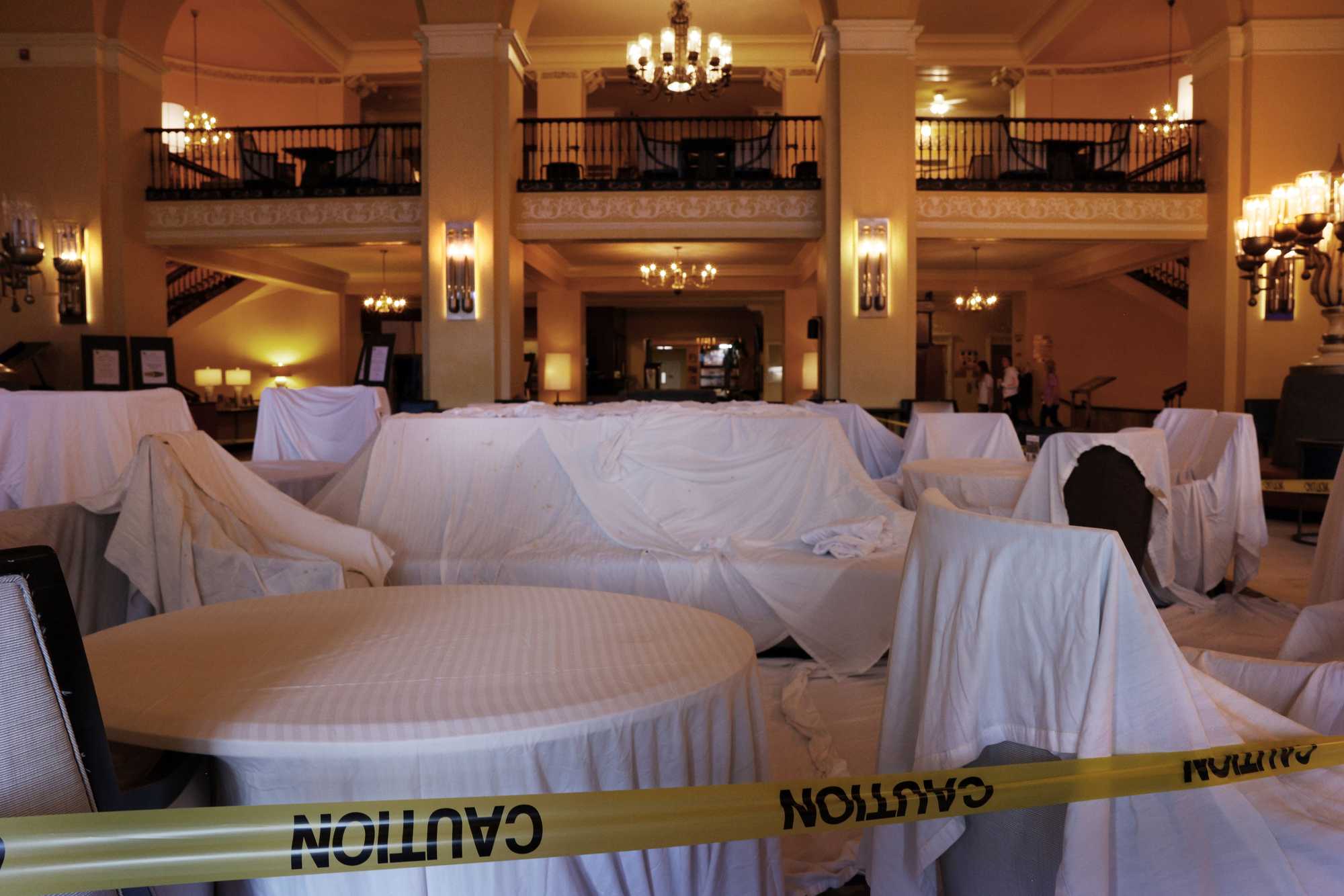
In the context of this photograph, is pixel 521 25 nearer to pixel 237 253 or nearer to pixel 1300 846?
pixel 237 253

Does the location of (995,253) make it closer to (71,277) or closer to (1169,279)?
(1169,279)

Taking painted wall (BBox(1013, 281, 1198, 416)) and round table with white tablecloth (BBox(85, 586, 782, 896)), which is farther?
painted wall (BBox(1013, 281, 1198, 416))

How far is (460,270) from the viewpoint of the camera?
1091 centimetres

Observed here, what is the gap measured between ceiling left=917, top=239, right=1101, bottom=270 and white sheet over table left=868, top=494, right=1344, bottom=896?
36.5 ft

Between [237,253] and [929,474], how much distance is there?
12.1 meters

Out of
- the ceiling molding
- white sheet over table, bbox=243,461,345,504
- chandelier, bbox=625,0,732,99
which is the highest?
the ceiling molding

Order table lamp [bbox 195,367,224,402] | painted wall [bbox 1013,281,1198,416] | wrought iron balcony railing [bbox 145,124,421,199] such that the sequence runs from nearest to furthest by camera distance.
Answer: wrought iron balcony railing [bbox 145,124,421,199]
table lamp [bbox 195,367,224,402]
painted wall [bbox 1013,281,1198,416]

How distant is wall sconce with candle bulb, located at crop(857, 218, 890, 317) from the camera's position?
1085 cm

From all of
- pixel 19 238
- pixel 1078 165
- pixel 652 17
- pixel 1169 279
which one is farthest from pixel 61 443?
pixel 1169 279

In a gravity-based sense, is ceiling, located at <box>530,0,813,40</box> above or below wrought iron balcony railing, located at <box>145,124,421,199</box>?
above

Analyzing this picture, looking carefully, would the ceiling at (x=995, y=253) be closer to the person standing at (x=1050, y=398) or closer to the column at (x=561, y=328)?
the person standing at (x=1050, y=398)

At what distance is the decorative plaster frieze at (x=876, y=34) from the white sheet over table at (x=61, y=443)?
A: 367 inches

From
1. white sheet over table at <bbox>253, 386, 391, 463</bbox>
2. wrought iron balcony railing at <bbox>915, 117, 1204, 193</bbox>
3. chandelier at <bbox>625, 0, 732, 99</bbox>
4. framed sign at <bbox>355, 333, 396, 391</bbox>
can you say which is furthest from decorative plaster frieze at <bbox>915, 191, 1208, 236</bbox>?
white sheet over table at <bbox>253, 386, 391, 463</bbox>

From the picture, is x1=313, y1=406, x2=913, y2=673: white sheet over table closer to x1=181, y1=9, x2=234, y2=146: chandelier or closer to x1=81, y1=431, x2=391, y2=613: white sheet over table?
x1=81, y1=431, x2=391, y2=613: white sheet over table
